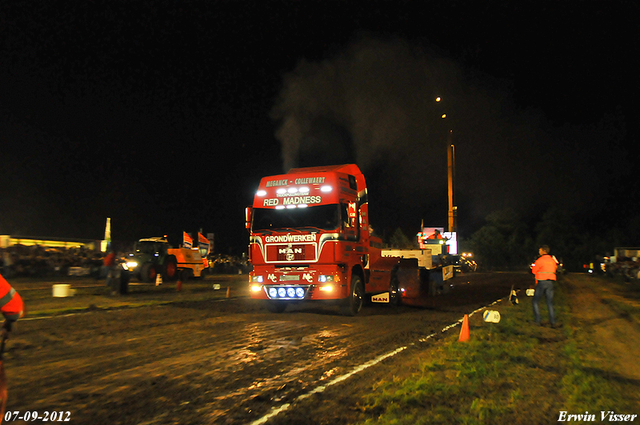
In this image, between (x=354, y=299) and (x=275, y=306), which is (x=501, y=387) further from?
(x=275, y=306)

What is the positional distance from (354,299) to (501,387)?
23.5ft

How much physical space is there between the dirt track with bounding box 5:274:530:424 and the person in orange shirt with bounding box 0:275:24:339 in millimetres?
1824

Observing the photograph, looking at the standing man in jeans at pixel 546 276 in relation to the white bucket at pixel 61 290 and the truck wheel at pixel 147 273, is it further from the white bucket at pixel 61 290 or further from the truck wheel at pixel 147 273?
the truck wheel at pixel 147 273

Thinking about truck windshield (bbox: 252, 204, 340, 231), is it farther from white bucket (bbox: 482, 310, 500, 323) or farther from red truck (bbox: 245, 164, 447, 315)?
white bucket (bbox: 482, 310, 500, 323)

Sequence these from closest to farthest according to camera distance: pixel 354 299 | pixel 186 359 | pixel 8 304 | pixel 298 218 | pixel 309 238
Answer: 1. pixel 8 304
2. pixel 186 359
3. pixel 309 238
4. pixel 298 218
5. pixel 354 299

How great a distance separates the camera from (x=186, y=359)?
786cm

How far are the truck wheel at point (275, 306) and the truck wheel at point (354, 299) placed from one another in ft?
6.06

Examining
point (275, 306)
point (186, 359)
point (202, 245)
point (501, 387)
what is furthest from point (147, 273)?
point (501, 387)

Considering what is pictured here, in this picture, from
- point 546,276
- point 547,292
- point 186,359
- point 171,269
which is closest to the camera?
point 186,359

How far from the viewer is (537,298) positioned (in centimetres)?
1216

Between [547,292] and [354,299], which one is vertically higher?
[547,292]

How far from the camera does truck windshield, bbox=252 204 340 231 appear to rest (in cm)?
1244

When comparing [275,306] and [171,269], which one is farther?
[171,269]

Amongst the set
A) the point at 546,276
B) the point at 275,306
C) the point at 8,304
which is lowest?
the point at 275,306
